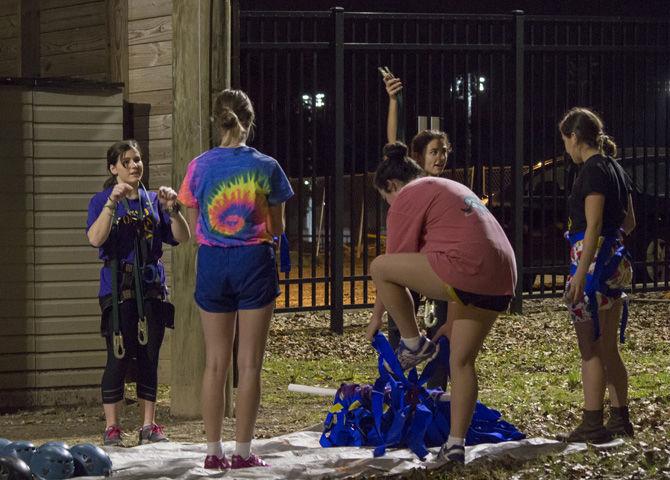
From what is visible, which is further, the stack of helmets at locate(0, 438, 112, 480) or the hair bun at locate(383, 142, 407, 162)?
the hair bun at locate(383, 142, 407, 162)

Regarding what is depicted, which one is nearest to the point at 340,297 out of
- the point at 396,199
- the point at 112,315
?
the point at 112,315

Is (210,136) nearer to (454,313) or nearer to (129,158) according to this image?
(129,158)

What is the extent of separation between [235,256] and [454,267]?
1023mm

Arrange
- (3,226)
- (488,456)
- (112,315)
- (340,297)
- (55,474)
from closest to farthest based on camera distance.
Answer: (55,474) → (488,456) → (112,315) → (3,226) → (340,297)

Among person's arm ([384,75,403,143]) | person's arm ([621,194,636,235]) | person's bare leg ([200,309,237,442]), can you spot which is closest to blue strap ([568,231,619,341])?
person's arm ([621,194,636,235])

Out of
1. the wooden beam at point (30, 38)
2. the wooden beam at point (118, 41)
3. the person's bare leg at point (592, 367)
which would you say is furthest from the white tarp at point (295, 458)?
the wooden beam at point (30, 38)

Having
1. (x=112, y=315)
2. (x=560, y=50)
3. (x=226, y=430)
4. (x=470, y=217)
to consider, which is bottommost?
(x=226, y=430)

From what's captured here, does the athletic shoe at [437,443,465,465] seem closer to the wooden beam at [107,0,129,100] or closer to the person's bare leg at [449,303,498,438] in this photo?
the person's bare leg at [449,303,498,438]

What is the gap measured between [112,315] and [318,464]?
155cm

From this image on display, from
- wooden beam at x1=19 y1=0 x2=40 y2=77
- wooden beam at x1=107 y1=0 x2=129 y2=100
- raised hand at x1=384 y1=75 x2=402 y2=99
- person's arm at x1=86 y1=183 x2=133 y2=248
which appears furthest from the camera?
wooden beam at x1=19 y1=0 x2=40 y2=77

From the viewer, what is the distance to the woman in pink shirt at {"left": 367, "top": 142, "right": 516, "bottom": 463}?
6141mm

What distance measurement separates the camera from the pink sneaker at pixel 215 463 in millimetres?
6125

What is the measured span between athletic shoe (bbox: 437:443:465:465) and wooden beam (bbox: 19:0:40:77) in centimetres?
509

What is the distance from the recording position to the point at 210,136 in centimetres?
795
